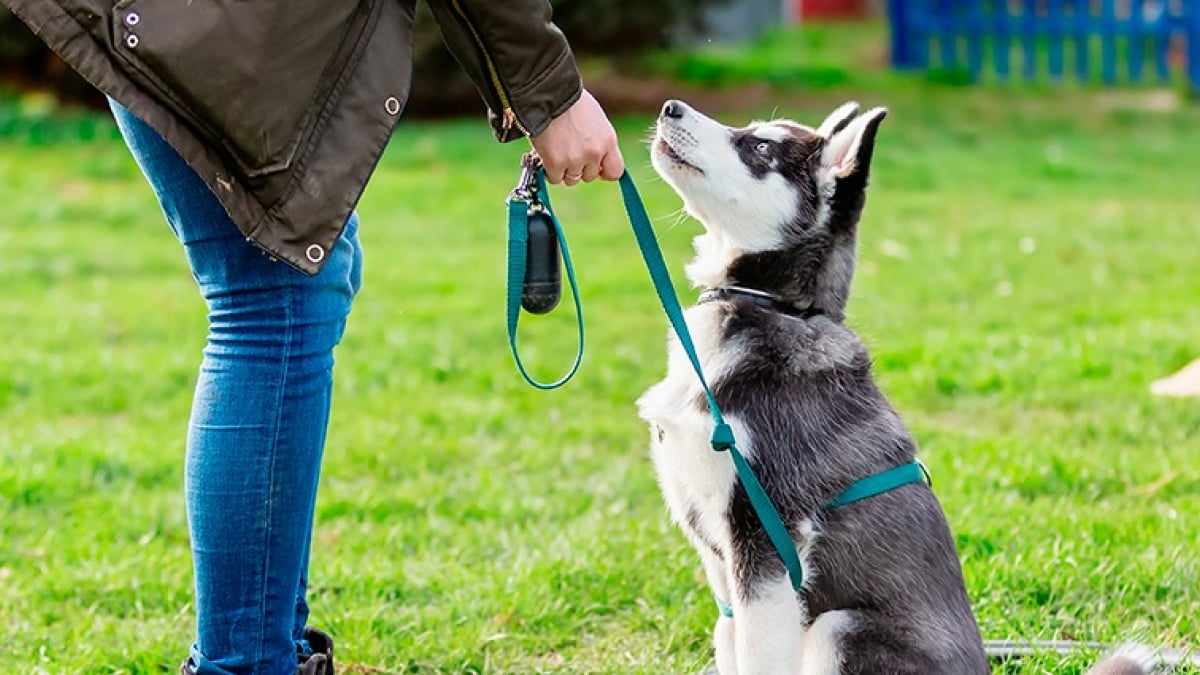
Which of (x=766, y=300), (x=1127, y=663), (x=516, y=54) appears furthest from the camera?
(x=766, y=300)

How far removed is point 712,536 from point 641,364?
3.22m

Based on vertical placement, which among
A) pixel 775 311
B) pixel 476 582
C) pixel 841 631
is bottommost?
pixel 476 582

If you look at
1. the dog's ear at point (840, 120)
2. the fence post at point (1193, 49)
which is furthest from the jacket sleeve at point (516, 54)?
the fence post at point (1193, 49)

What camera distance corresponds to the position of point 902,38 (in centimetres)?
1622

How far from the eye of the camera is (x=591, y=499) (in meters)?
4.67

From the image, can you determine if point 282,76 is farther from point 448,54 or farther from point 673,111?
point 448,54

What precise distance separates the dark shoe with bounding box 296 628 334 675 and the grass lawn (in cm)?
43

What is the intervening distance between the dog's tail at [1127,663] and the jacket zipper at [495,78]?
141 cm

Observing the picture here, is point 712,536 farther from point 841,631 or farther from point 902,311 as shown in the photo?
point 902,311

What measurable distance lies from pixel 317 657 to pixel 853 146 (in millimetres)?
1414

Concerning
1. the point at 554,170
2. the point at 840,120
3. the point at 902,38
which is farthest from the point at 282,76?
the point at 902,38

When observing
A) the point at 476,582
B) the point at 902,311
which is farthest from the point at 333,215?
the point at 902,311

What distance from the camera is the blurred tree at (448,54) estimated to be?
12773mm

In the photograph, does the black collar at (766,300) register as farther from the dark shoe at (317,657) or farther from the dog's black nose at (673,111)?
the dark shoe at (317,657)
